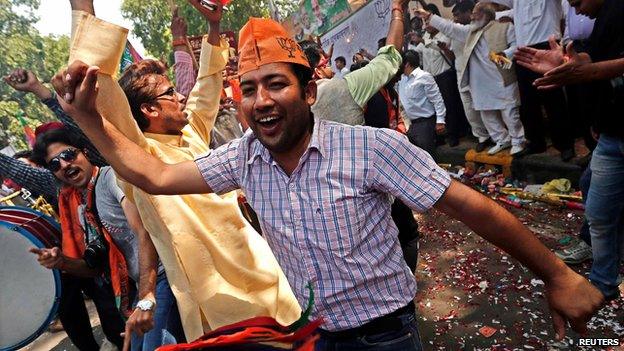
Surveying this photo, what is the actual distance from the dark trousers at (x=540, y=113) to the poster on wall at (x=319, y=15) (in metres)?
7.08

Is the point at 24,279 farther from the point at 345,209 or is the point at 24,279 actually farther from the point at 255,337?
the point at 345,209

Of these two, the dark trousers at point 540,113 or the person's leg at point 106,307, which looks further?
the dark trousers at point 540,113

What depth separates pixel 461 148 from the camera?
7297mm

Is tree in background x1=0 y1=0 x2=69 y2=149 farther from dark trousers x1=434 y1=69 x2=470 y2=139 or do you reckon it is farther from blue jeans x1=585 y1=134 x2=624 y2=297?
blue jeans x1=585 y1=134 x2=624 y2=297

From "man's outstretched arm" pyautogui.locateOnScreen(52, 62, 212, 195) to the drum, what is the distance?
180 centimetres

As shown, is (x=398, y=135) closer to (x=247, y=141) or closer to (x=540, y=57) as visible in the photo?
(x=247, y=141)

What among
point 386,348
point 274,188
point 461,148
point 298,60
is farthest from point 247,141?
point 461,148

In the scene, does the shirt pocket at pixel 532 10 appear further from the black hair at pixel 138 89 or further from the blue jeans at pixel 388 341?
the blue jeans at pixel 388 341

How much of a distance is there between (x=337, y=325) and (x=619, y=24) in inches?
86.9

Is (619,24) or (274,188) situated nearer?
(274,188)

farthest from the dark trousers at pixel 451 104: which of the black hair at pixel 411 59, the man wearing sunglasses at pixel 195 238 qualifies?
the man wearing sunglasses at pixel 195 238

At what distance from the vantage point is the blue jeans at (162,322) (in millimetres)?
2191

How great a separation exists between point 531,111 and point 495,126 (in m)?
0.65
